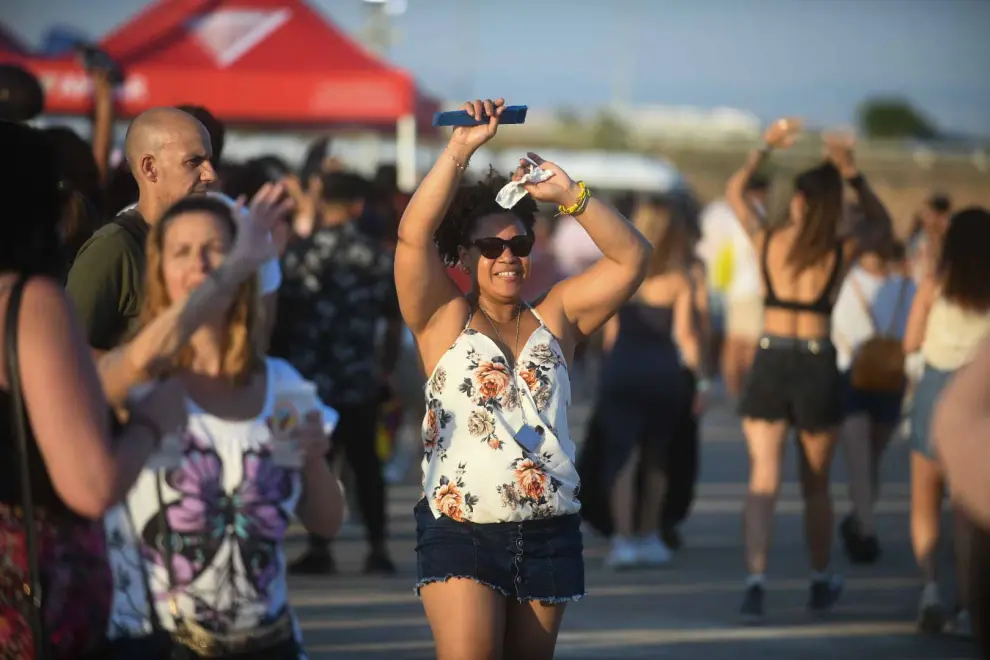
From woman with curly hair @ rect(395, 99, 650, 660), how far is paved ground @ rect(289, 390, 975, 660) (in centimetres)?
252

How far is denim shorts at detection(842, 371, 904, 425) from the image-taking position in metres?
10.5

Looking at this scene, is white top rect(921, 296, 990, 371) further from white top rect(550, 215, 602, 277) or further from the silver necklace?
white top rect(550, 215, 602, 277)

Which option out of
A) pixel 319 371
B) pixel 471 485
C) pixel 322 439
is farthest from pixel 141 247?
pixel 319 371

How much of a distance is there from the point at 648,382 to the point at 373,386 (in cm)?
172

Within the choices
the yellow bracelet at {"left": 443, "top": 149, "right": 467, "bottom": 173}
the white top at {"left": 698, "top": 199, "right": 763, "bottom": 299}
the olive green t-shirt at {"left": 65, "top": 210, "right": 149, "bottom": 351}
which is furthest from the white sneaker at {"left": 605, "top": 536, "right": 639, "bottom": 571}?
the yellow bracelet at {"left": 443, "top": 149, "right": 467, "bottom": 173}

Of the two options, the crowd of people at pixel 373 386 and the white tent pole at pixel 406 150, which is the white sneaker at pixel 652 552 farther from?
the white tent pole at pixel 406 150

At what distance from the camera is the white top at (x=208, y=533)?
3.70m

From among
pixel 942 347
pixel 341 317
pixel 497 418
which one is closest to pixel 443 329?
pixel 497 418

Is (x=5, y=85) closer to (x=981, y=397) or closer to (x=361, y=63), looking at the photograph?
(x=981, y=397)

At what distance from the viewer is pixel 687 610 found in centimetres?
877

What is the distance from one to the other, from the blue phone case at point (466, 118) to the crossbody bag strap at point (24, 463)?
6.15ft

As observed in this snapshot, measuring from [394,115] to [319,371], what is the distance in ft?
21.1

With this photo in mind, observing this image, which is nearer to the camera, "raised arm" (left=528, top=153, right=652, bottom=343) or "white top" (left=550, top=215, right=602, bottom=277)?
"raised arm" (left=528, top=153, right=652, bottom=343)

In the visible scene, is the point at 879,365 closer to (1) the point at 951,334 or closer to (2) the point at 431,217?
(1) the point at 951,334
